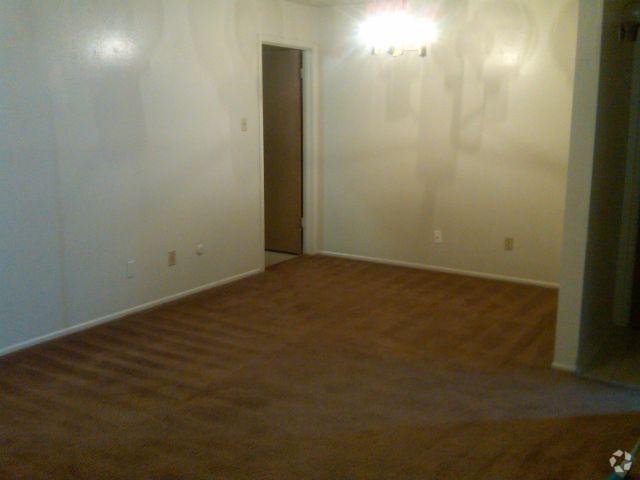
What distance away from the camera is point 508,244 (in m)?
5.46

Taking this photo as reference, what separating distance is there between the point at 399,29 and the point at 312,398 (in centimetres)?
323

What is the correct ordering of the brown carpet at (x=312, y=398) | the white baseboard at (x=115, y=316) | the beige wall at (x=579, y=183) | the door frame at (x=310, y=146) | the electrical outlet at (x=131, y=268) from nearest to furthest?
1. the brown carpet at (x=312, y=398)
2. the beige wall at (x=579, y=183)
3. the white baseboard at (x=115, y=316)
4. the electrical outlet at (x=131, y=268)
5. the door frame at (x=310, y=146)

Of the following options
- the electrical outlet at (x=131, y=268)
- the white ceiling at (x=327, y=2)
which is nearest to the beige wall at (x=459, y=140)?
the white ceiling at (x=327, y=2)

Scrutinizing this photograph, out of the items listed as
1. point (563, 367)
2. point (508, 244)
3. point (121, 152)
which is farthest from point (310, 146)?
point (563, 367)

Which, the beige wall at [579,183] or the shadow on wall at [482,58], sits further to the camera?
the shadow on wall at [482,58]

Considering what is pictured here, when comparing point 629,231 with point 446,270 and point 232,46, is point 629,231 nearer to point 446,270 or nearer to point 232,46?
point 446,270

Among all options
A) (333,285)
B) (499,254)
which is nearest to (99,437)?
(333,285)

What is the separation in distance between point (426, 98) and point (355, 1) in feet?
3.70

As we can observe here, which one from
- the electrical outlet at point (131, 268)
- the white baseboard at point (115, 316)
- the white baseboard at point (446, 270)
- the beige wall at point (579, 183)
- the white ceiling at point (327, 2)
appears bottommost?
the white baseboard at point (115, 316)

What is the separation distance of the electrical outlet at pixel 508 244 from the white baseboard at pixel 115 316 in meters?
2.23

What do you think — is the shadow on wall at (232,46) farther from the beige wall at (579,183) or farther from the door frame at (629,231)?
the door frame at (629,231)

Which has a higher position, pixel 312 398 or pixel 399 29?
pixel 399 29

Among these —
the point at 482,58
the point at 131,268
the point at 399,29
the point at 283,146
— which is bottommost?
the point at 131,268

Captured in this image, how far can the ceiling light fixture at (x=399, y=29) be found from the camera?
16.7 feet
